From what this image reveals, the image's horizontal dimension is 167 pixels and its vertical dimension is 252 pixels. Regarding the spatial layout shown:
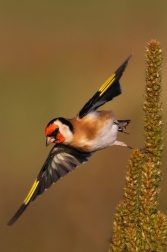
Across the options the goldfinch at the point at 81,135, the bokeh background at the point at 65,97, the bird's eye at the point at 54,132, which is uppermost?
the bird's eye at the point at 54,132

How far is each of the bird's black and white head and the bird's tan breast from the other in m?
0.05

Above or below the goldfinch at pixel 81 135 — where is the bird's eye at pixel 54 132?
above

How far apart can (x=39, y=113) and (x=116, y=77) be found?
5.28m

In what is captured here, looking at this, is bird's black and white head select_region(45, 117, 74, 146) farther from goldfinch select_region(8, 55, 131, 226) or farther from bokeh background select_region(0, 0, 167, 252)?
bokeh background select_region(0, 0, 167, 252)

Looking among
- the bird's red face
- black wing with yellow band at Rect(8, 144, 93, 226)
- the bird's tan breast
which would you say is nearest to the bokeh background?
black wing with yellow band at Rect(8, 144, 93, 226)

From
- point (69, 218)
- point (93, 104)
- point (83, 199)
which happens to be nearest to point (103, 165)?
point (83, 199)

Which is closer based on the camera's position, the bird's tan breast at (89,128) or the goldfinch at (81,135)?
the goldfinch at (81,135)

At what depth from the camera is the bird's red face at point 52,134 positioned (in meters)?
5.11

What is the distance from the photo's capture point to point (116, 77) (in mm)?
4934

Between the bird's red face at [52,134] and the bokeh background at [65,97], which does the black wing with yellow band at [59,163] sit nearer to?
the bird's red face at [52,134]

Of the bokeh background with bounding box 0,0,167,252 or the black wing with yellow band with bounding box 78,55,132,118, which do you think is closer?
the black wing with yellow band with bounding box 78,55,132,118

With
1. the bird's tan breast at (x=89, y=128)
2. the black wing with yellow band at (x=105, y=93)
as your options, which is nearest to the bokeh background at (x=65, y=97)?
the bird's tan breast at (x=89, y=128)

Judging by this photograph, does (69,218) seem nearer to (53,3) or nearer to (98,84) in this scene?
(98,84)

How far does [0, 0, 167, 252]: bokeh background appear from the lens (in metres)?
7.30
